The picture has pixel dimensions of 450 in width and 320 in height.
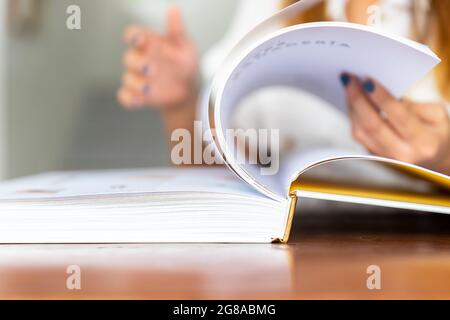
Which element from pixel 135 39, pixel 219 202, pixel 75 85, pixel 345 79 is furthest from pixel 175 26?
pixel 219 202

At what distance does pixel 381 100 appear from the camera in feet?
1.98

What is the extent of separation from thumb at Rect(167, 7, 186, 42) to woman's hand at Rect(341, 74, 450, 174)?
384 mm

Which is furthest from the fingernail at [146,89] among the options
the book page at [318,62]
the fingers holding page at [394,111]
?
the fingers holding page at [394,111]

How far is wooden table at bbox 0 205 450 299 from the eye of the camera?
301 millimetres

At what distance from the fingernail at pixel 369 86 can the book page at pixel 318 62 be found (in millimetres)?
12

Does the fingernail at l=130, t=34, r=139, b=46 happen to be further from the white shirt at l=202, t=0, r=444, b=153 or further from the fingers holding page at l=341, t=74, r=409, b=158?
the fingers holding page at l=341, t=74, r=409, b=158

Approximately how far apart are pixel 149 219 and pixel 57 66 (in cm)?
61

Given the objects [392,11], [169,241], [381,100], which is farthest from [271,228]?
[392,11]

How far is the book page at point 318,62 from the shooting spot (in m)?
0.41
